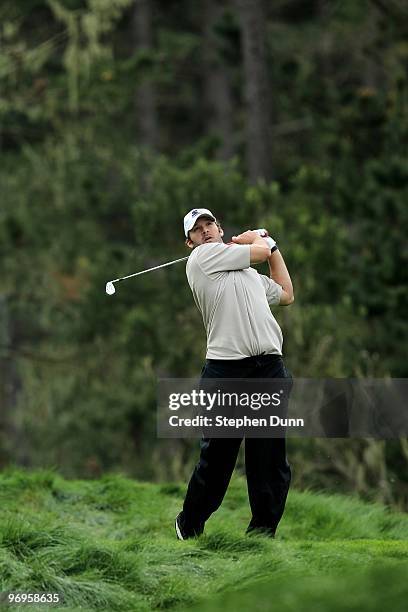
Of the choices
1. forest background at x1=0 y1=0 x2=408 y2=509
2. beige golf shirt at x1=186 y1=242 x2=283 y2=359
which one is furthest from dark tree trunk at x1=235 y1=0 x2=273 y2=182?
beige golf shirt at x1=186 y1=242 x2=283 y2=359

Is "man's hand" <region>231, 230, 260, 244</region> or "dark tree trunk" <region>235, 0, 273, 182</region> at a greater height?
"dark tree trunk" <region>235, 0, 273, 182</region>

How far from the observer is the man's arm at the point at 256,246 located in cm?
727

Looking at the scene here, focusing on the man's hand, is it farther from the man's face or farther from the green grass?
the green grass

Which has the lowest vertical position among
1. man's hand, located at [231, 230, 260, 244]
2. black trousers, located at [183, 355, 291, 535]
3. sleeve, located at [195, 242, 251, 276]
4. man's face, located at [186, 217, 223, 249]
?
black trousers, located at [183, 355, 291, 535]

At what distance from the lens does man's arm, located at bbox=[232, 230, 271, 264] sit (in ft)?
23.9

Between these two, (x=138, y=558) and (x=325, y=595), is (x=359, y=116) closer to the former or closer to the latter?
(x=138, y=558)

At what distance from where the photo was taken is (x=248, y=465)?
24.5 feet

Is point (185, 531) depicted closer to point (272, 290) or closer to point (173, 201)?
point (272, 290)

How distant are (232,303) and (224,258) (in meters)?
0.26

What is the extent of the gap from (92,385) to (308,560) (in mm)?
13730

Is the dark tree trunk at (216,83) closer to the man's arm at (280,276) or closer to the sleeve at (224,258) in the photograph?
the man's arm at (280,276)

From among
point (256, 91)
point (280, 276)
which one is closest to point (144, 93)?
point (256, 91)

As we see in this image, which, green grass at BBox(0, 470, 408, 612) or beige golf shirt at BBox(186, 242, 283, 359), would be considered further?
beige golf shirt at BBox(186, 242, 283, 359)

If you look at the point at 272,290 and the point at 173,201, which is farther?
the point at 173,201
